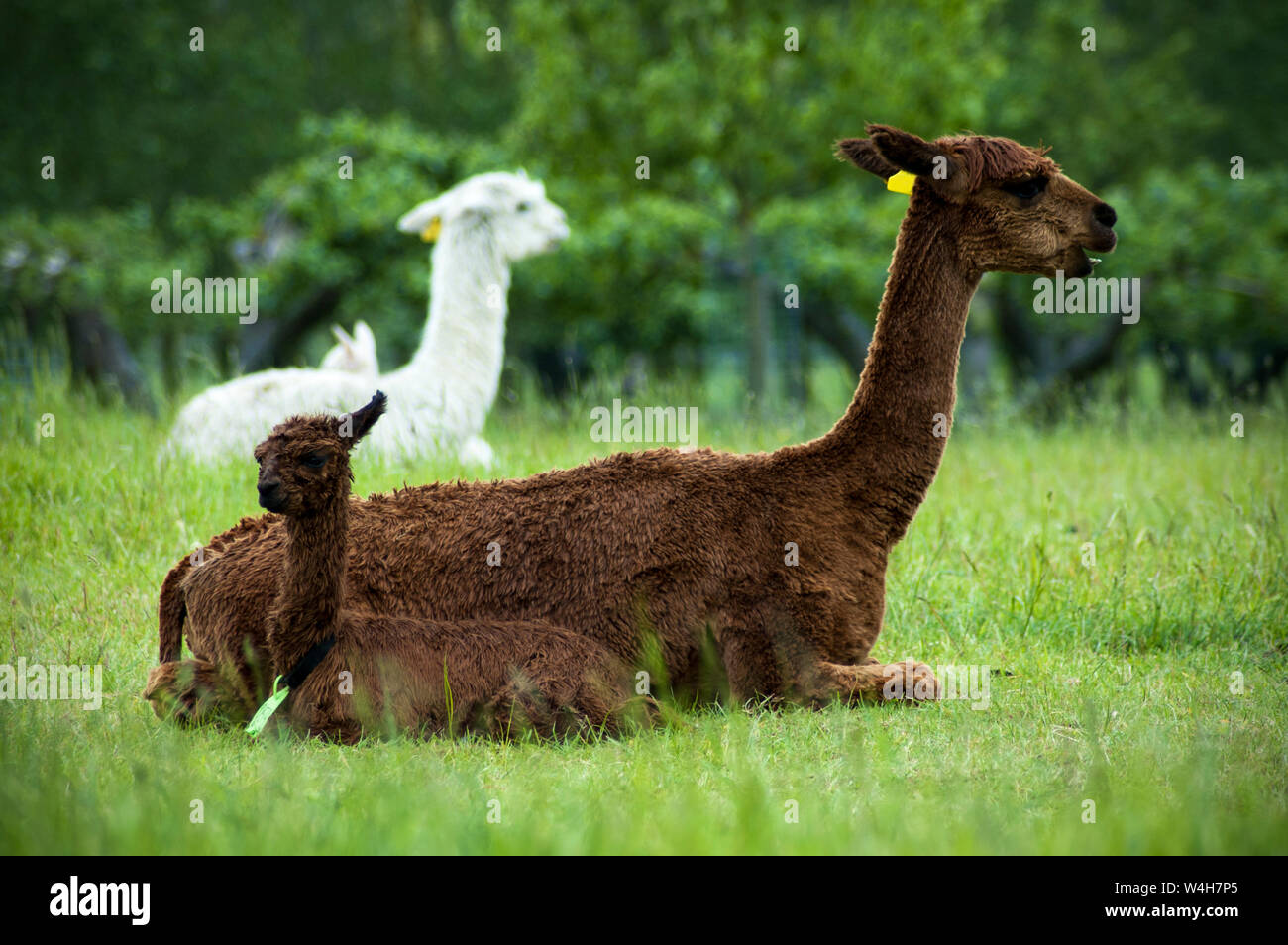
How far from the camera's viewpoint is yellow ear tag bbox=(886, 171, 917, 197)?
173 inches

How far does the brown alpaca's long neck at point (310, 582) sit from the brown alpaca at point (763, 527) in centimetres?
26

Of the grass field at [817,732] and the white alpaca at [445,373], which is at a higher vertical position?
the white alpaca at [445,373]

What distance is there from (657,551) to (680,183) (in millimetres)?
11084

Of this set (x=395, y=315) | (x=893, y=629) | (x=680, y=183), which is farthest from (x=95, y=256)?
(x=893, y=629)

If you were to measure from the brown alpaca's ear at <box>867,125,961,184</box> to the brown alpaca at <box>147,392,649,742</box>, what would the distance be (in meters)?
1.78

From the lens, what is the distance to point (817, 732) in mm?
4043

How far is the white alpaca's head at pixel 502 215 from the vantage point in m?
8.14

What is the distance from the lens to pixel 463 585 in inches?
165

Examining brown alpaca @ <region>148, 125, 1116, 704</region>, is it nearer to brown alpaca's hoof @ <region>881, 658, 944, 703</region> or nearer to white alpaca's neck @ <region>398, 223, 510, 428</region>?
brown alpaca's hoof @ <region>881, 658, 944, 703</region>

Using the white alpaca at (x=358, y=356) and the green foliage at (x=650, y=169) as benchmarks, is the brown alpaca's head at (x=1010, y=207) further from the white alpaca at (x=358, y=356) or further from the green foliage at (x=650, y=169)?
the green foliage at (x=650, y=169)

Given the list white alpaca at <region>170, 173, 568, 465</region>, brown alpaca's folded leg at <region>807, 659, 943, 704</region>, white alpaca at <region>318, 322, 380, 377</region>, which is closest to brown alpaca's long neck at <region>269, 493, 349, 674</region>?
brown alpaca's folded leg at <region>807, 659, 943, 704</region>

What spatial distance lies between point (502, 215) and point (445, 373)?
1.09 m

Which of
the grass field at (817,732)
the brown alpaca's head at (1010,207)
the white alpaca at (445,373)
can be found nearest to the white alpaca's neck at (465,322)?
the white alpaca at (445,373)

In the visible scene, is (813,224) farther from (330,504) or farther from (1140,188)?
(330,504)
